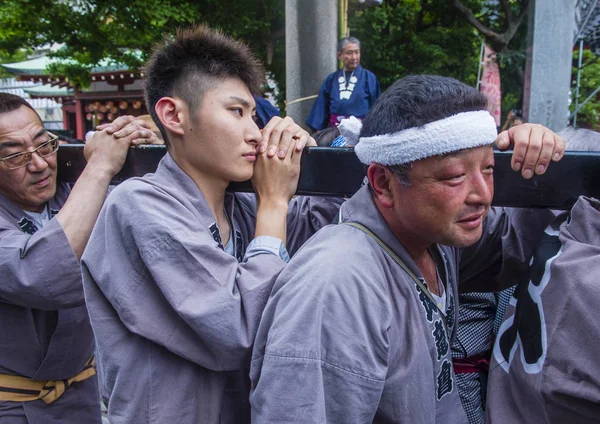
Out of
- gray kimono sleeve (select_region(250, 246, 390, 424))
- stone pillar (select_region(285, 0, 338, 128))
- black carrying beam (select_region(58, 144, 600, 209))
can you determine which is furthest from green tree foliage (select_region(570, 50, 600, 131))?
gray kimono sleeve (select_region(250, 246, 390, 424))

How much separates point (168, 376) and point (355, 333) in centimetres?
55

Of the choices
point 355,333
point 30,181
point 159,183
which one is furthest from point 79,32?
point 355,333

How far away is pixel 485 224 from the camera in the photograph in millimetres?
1833

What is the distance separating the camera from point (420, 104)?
141 cm

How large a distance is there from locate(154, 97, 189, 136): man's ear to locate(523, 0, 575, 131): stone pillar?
3.08 m

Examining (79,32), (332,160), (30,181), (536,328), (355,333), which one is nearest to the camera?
(355,333)

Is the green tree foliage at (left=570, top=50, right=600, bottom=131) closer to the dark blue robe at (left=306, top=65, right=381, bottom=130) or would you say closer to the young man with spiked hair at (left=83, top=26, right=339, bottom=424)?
the dark blue robe at (left=306, top=65, right=381, bottom=130)

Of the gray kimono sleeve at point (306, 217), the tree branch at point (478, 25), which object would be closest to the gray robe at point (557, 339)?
the gray kimono sleeve at point (306, 217)

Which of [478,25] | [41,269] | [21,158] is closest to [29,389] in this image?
[41,269]

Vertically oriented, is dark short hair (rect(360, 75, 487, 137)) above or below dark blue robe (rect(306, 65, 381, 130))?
below

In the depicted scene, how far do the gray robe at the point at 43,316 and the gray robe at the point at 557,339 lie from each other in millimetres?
1407

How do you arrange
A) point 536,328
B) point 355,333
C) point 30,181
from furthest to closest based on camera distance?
point 30,181 → point 536,328 → point 355,333

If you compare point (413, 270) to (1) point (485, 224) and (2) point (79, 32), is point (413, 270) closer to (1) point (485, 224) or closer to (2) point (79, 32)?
(1) point (485, 224)

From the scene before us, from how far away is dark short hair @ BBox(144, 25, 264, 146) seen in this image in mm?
1744
